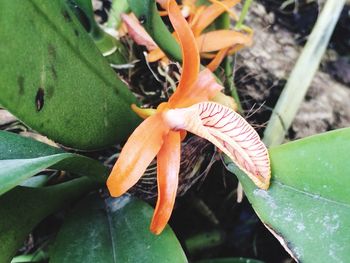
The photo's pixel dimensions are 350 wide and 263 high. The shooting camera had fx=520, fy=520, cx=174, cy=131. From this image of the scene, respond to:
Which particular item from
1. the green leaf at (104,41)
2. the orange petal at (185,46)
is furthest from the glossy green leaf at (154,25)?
the green leaf at (104,41)

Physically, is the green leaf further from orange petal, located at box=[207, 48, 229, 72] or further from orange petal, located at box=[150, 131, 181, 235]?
orange petal, located at box=[150, 131, 181, 235]

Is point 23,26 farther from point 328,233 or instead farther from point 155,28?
point 328,233

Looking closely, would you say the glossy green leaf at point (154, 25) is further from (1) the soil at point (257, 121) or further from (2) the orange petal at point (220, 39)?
(1) the soil at point (257, 121)

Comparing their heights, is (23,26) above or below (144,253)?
above

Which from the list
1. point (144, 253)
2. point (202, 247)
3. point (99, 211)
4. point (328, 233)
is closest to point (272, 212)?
point (328, 233)

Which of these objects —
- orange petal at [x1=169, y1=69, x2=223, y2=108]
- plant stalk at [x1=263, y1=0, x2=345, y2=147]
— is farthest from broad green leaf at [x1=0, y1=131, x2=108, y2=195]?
plant stalk at [x1=263, y1=0, x2=345, y2=147]

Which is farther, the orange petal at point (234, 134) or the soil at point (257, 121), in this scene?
the soil at point (257, 121)
